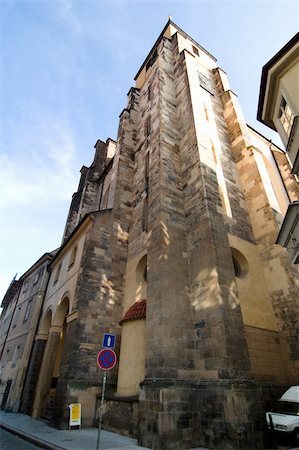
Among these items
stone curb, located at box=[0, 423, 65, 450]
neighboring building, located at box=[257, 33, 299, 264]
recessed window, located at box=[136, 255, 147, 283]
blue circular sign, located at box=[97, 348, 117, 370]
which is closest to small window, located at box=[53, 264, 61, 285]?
recessed window, located at box=[136, 255, 147, 283]

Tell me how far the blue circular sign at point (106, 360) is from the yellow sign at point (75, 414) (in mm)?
4140

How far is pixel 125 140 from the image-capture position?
61.8ft

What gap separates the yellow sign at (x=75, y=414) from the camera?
28.5ft

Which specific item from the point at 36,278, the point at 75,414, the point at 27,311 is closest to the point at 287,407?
the point at 75,414

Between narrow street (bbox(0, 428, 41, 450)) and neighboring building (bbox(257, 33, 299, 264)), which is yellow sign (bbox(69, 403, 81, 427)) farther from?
neighboring building (bbox(257, 33, 299, 264))

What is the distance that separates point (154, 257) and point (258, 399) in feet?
17.0

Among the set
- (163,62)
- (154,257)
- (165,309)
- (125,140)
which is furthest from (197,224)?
(163,62)

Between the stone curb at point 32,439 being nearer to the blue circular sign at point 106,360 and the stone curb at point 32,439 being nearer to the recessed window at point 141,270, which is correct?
the blue circular sign at point 106,360

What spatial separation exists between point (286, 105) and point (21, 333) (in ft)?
68.5

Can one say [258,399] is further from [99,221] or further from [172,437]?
[99,221]

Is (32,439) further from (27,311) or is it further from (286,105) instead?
(27,311)

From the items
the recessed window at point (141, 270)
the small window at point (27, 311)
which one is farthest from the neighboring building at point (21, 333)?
the recessed window at point (141, 270)

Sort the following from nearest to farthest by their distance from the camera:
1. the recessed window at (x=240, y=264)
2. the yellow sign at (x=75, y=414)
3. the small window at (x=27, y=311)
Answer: the yellow sign at (x=75, y=414) → the recessed window at (x=240, y=264) → the small window at (x=27, y=311)

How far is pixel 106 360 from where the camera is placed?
619cm
